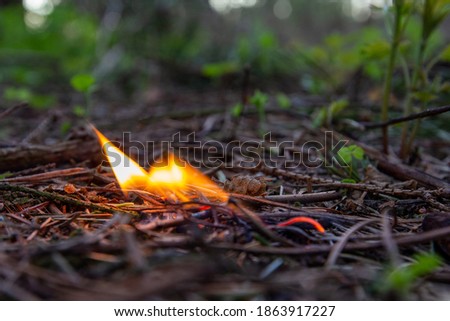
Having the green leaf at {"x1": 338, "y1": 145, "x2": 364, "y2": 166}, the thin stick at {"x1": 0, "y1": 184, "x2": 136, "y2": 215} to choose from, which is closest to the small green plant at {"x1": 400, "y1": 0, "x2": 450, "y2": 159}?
the green leaf at {"x1": 338, "y1": 145, "x2": 364, "y2": 166}

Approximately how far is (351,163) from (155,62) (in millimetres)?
3621

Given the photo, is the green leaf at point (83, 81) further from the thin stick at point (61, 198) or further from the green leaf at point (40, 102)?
the green leaf at point (40, 102)

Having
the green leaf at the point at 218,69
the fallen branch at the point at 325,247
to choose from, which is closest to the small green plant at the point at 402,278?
the fallen branch at the point at 325,247

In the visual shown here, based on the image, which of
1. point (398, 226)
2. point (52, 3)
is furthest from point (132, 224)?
point (52, 3)

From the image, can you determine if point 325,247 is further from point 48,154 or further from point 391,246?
point 48,154

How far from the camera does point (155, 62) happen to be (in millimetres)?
5078

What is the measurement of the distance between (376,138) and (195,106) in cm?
172

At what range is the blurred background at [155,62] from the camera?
3951 mm

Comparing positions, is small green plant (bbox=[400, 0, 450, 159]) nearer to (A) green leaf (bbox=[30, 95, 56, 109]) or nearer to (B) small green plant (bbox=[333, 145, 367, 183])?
(B) small green plant (bbox=[333, 145, 367, 183])

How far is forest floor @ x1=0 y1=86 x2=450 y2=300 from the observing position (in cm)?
112

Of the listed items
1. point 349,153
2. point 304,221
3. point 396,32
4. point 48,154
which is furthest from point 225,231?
point 396,32

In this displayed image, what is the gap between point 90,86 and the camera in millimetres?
2879

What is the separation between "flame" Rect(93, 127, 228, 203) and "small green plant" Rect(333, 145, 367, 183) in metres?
0.61

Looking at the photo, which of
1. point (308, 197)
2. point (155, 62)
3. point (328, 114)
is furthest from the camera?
point (155, 62)
